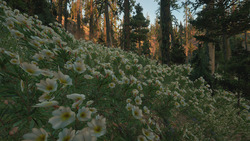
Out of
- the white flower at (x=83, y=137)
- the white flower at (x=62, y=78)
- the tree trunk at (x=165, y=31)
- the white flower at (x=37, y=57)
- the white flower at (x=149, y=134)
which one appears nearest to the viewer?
the white flower at (x=83, y=137)

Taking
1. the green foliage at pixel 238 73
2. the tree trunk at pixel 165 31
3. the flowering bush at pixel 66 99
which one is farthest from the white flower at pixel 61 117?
the tree trunk at pixel 165 31

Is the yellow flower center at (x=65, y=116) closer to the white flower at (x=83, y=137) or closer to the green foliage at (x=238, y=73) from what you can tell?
the white flower at (x=83, y=137)

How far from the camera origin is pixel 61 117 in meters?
0.81

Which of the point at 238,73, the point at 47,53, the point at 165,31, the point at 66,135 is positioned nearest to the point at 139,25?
the point at 165,31

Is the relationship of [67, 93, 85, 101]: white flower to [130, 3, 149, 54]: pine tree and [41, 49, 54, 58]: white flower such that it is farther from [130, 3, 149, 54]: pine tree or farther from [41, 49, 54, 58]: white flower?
[130, 3, 149, 54]: pine tree

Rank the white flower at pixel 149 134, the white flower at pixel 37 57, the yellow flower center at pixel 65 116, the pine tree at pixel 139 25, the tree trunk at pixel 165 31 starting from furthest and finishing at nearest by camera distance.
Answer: the pine tree at pixel 139 25 → the tree trunk at pixel 165 31 → the white flower at pixel 37 57 → the white flower at pixel 149 134 → the yellow flower center at pixel 65 116

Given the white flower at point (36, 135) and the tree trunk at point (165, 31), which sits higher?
the tree trunk at point (165, 31)

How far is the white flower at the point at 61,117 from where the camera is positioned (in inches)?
30.6

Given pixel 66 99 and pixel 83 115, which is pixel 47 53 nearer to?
pixel 66 99

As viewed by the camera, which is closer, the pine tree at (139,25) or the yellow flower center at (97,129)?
the yellow flower center at (97,129)

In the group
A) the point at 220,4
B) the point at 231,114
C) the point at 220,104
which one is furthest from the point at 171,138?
the point at 220,4

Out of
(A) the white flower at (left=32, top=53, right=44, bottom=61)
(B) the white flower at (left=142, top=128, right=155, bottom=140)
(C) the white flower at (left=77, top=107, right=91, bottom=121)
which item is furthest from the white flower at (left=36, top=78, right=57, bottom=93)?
(B) the white flower at (left=142, top=128, right=155, bottom=140)

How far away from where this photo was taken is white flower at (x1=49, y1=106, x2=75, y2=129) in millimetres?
778

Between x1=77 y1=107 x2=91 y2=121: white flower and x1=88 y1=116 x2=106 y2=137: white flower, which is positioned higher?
x1=77 y1=107 x2=91 y2=121: white flower
